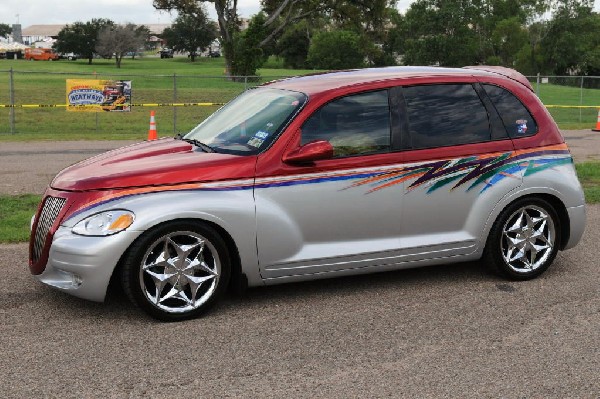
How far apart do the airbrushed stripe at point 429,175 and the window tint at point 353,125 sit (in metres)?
0.18

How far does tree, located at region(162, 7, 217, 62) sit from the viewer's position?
104194 mm

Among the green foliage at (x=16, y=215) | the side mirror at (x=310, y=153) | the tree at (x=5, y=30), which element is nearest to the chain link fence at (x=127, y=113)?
the green foliage at (x=16, y=215)

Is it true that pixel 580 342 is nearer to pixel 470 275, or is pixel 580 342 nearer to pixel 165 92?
pixel 470 275

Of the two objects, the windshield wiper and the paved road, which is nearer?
the paved road

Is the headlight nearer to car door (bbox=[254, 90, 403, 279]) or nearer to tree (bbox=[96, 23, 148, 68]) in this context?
car door (bbox=[254, 90, 403, 279])

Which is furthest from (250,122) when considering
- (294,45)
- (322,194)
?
(294,45)

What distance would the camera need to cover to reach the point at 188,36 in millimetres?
107875

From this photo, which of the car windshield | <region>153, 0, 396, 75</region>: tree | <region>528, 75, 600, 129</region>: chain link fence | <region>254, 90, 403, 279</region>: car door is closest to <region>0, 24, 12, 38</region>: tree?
<region>153, 0, 396, 75</region>: tree

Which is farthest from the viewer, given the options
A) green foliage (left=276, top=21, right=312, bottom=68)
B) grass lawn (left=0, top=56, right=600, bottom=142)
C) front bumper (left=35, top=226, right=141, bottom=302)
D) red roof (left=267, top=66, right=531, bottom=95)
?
green foliage (left=276, top=21, right=312, bottom=68)

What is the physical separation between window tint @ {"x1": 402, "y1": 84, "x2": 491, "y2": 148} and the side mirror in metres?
0.78

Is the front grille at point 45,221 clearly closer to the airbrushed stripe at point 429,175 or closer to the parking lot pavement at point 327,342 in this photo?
the airbrushed stripe at point 429,175

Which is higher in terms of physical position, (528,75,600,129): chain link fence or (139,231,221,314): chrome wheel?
(528,75,600,129): chain link fence

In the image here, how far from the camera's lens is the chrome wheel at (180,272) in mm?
5043

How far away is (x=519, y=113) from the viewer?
620 centimetres
